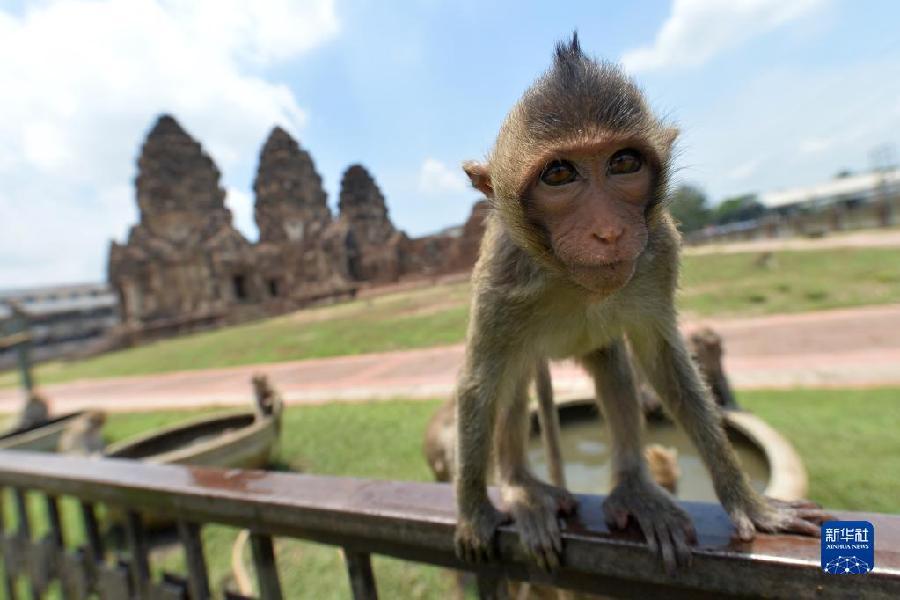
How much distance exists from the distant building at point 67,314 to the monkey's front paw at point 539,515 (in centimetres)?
4274

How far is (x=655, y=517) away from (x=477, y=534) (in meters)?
0.45

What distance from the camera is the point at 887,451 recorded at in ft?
13.9

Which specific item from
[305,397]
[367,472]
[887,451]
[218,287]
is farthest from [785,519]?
[218,287]

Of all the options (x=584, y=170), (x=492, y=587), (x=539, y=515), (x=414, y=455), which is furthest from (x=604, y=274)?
(x=414, y=455)

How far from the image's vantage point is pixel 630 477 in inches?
70.7

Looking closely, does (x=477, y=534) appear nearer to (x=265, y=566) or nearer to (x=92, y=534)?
(x=265, y=566)

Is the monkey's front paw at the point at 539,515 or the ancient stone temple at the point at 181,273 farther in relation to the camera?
the ancient stone temple at the point at 181,273

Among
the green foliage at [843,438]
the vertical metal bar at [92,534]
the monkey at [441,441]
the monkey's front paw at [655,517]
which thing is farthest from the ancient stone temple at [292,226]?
the monkey's front paw at [655,517]

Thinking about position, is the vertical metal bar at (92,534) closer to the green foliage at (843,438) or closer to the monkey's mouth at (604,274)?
the monkey's mouth at (604,274)

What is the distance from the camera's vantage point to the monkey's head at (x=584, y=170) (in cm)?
129

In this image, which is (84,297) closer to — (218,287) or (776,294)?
(218,287)

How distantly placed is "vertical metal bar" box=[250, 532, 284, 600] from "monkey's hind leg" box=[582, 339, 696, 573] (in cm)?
101

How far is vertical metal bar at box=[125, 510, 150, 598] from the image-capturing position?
1813 mm

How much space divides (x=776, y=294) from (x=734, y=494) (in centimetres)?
1334
